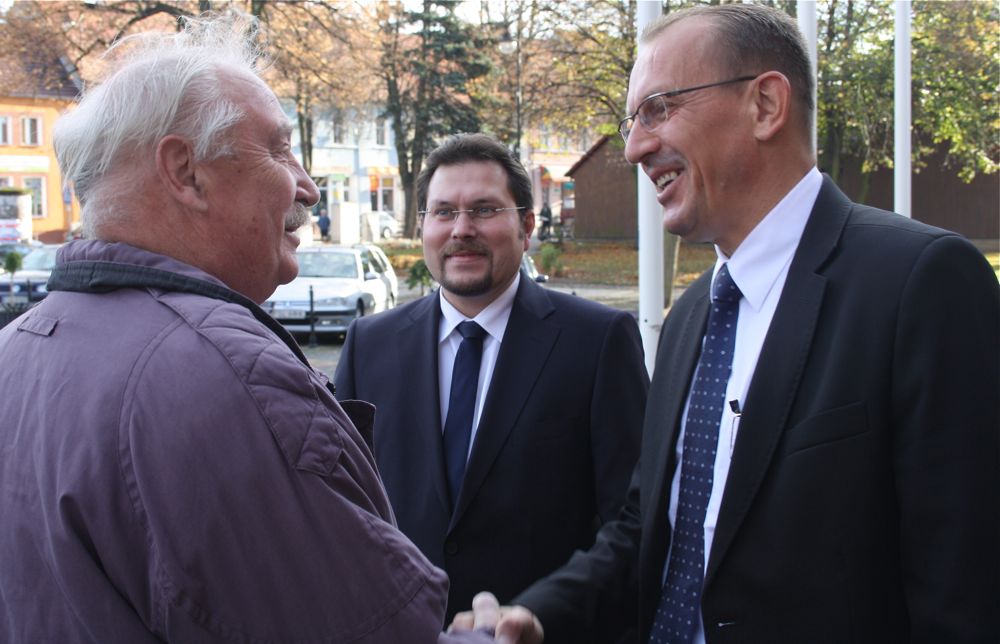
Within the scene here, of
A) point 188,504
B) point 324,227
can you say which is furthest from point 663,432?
point 324,227

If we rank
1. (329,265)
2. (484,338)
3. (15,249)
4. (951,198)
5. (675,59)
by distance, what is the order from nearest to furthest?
1. (675,59)
2. (484,338)
3. (329,265)
4. (15,249)
5. (951,198)

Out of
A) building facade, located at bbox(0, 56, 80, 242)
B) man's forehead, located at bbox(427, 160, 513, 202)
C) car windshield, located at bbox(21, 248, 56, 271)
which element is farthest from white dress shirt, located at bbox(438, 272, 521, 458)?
building facade, located at bbox(0, 56, 80, 242)

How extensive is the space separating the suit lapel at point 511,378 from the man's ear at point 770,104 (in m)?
1.14

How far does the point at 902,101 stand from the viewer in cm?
1142

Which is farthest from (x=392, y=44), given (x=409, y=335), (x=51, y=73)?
(x=409, y=335)

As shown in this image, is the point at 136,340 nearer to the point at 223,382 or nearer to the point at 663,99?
the point at 223,382

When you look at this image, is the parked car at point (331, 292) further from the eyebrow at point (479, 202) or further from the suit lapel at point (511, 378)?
the suit lapel at point (511, 378)

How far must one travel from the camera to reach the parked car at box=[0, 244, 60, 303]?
58.4 feet

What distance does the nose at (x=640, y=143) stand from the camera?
2422 millimetres

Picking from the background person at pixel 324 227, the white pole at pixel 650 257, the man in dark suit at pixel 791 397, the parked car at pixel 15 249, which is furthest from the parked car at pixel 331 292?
the background person at pixel 324 227

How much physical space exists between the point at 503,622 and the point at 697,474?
58cm

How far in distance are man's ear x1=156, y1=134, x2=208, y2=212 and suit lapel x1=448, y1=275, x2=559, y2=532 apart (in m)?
1.48

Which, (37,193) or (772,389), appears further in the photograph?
(37,193)

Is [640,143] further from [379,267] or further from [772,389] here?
[379,267]
